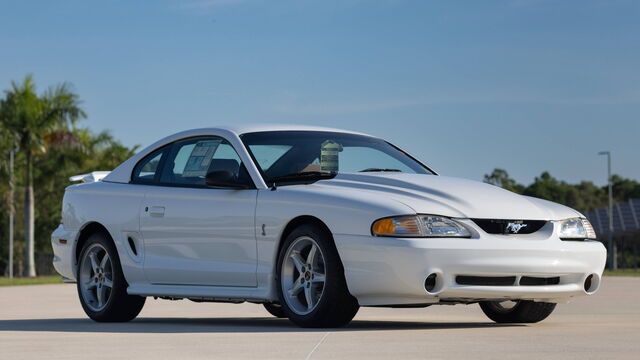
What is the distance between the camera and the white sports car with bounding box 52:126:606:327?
9352 millimetres

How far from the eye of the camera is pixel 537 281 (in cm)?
973

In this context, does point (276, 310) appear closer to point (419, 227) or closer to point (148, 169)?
point (148, 169)

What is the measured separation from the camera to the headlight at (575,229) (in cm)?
991

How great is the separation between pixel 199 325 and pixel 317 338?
2383 mm

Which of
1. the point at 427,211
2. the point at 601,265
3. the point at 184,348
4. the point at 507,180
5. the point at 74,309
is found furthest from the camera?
the point at 507,180

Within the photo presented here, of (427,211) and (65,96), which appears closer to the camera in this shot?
(427,211)

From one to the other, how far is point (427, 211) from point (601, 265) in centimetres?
172

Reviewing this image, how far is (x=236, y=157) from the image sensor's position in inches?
421

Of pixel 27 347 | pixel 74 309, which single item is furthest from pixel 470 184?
pixel 74 309

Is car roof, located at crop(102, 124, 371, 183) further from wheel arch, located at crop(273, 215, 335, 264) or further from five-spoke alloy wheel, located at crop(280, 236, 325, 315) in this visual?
five-spoke alloy wheel, located at crop(280, 236, 325, 315)

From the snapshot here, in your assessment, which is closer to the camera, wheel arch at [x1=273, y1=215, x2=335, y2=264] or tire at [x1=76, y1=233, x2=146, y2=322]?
wheel arch at [x1=273, y1=215, x2=335, y2=264]

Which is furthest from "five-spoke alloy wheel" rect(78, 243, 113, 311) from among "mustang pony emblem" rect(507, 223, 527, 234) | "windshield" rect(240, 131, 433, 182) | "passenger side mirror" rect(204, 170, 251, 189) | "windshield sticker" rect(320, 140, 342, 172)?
"mustang pony emblem" rect(507, 223, 527, 234)

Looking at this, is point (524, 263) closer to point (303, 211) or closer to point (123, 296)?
point (303, 211)

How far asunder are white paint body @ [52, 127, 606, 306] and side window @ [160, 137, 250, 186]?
0.28 feet
